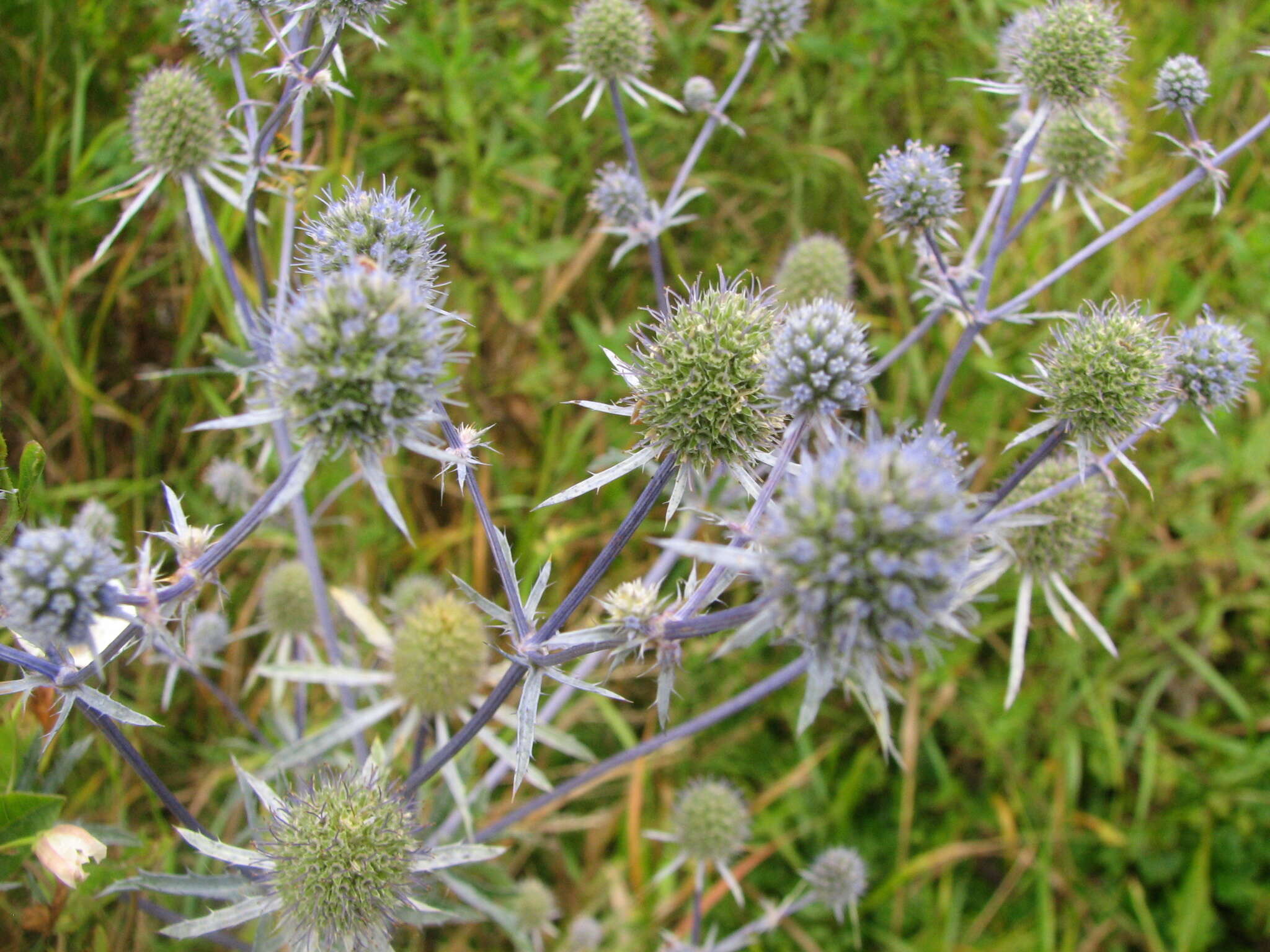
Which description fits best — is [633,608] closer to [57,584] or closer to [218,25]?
[57,584]

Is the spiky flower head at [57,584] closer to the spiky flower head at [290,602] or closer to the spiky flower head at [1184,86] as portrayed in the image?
the spiky flower head at [290,602]

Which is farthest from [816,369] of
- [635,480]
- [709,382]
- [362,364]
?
[635,480]

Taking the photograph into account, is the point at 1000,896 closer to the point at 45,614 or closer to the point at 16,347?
the point at 45,614

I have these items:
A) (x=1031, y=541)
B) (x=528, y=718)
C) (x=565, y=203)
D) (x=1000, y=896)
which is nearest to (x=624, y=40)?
(x=565, y=203)

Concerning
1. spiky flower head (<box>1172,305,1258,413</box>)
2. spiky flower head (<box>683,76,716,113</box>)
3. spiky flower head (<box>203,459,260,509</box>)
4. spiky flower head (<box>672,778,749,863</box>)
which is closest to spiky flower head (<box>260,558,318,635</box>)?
spiky flower head (<box>203,459,260,509</box>)

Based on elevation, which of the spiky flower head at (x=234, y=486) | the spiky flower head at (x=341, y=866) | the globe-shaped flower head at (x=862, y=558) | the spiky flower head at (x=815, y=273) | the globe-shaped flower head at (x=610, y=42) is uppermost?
the globe-shaped flower head at (x=610, y=42)

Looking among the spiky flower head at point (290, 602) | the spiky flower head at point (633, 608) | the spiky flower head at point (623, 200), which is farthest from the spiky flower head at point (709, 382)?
the spiky flower head at point (290, 602)
